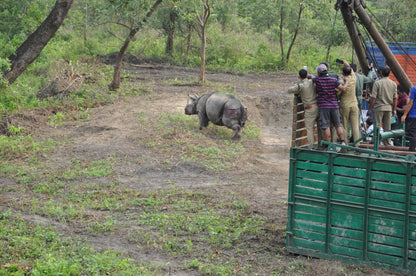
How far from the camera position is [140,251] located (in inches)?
303

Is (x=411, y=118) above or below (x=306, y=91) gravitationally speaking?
below

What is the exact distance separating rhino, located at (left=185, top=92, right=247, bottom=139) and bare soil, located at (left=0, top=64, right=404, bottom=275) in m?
0.76

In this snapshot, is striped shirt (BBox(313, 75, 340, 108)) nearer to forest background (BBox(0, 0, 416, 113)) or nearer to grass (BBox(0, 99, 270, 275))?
grass (BBox(0, 99, 270, 275))

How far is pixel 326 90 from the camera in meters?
9.90

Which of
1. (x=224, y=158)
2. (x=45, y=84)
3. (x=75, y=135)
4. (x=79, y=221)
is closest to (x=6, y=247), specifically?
(x=79, y=221)

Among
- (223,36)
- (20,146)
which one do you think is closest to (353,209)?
(20,146)

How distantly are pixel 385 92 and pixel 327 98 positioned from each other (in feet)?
7.15

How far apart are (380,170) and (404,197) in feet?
1.51

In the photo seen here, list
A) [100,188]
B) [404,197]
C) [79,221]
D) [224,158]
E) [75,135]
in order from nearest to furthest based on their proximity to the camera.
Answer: [404,197] < [79,221] < [100,188] < [224,158] < [75,135]

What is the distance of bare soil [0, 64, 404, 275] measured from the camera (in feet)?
25.1

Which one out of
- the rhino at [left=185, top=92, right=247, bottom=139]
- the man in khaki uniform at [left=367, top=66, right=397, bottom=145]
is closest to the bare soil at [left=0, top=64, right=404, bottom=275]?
the rhino at [left=185, top=92, right=247, bottom=139]

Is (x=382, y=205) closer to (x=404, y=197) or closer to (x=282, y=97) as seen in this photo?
(x=404, y=197)

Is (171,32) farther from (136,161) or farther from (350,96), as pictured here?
(350,96)

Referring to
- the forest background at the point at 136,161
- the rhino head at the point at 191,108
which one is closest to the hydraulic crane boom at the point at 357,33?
the forest background at the point at 136,161
